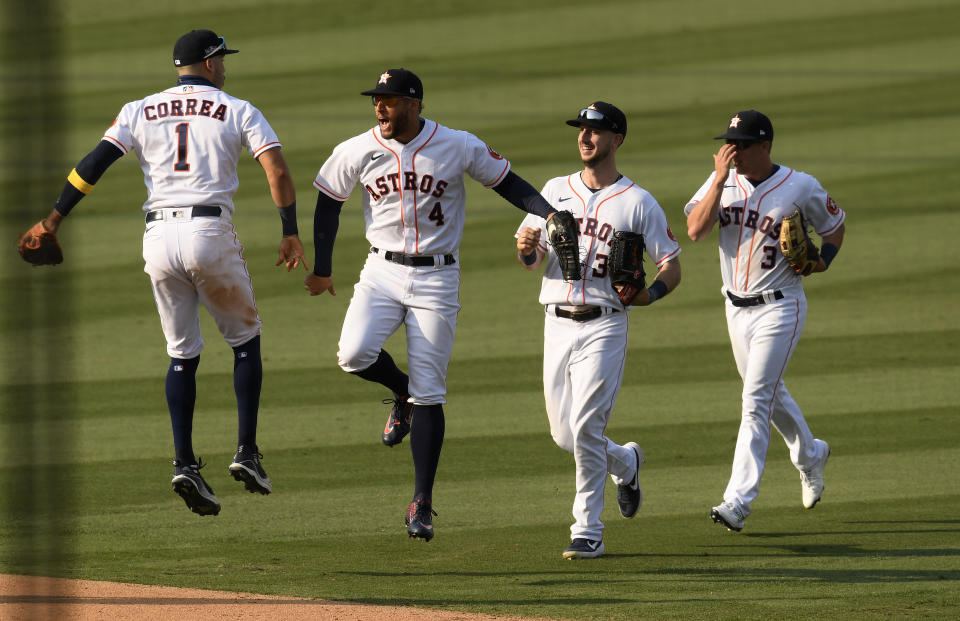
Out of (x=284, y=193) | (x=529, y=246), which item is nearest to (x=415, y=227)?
(x=529, y=246)

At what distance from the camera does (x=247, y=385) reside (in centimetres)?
696

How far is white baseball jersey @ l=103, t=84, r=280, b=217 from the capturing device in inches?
260

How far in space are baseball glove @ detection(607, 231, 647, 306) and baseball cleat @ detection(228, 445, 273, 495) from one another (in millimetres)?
1889

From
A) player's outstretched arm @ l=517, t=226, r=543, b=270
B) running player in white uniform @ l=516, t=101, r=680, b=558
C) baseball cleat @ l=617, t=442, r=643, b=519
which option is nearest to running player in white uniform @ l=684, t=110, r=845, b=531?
baseball cleat @ l=617, t=442, r=643, b=519

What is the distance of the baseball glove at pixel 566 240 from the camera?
21.3ft

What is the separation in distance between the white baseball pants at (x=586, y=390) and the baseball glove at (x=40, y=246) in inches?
90.6

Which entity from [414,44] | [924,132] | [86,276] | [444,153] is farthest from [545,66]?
[444,153]

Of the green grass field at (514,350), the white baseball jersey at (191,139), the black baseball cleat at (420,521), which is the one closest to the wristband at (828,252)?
the green grass field at (514,350)

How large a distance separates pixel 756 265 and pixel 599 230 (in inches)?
42.6

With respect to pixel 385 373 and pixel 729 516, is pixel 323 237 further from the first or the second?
pixel 729 516

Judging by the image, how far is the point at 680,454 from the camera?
9.05m

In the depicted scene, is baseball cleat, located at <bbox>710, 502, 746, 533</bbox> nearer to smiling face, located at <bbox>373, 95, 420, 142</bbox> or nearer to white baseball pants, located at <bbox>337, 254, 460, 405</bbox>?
white baseball pants, located at <bbox>337, 254, 460, 405</bbox>

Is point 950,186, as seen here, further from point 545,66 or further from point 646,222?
point 646,222

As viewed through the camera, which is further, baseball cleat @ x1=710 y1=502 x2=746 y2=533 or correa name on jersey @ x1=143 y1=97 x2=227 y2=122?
baseball cleat @ x1=710 y1=502 x2=746 y2=533
